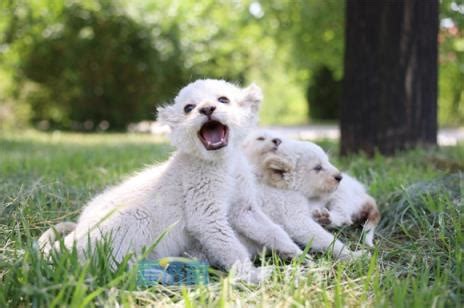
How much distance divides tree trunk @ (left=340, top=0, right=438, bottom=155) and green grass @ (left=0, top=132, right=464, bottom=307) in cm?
157

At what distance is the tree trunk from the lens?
6.78 metres

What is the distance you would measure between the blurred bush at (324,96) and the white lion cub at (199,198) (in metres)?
18.3

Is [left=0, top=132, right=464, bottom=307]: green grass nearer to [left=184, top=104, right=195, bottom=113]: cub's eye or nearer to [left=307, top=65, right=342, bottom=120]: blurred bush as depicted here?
[left=184, top=104, right=195, bottom=113]: cub's eye

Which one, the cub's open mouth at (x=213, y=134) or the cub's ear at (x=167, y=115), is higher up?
the cub's ear at (x=167, y=115)

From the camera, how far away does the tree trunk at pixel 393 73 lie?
22.2 ft

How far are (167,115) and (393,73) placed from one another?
4111mm

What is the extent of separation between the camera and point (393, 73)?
268 inches

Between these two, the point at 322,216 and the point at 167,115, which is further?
the point at 322,216

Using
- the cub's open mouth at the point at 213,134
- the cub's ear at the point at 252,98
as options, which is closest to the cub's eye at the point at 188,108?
the cub's open mouth at the point at 213,134

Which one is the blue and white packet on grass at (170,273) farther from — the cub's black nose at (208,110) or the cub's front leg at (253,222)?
the cub's black nose at (208,110)

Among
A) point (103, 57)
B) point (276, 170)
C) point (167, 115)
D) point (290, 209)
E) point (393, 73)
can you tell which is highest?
point (103, 57)

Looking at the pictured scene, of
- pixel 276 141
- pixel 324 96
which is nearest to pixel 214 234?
pixel 276 141

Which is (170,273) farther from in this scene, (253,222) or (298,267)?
(298,267)

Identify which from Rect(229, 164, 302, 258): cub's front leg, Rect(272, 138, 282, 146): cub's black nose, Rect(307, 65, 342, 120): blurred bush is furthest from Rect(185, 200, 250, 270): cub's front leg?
Rect(307, 65, 342, 120): blurred bush
